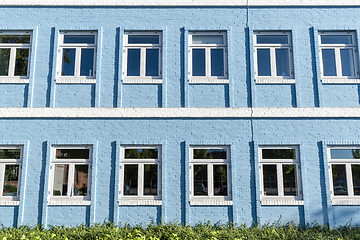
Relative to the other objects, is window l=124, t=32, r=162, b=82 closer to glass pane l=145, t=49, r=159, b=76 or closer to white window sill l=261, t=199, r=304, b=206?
glass pane l=145, t=49, r=159, b=76

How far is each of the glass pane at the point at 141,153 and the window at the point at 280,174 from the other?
120 inches

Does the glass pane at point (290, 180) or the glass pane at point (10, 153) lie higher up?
the glass pane at point (10, 153)

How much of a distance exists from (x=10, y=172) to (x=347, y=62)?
408 inches

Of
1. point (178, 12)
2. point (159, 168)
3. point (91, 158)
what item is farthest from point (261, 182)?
point (178, 12)

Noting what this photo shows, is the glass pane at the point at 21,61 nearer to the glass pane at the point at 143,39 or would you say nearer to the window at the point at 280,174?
the glass pane at the point at 143,39

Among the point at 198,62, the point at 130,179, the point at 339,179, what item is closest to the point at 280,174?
the point at 339,179

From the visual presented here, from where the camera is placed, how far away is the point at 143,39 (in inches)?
412

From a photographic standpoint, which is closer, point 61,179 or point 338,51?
point 61,179

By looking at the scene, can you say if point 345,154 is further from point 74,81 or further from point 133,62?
point 74,81

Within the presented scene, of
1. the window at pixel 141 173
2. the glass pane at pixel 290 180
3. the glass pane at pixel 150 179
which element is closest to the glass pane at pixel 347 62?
the glass pane at pixel 290 180

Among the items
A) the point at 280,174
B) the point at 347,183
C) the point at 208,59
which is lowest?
the point at 347,183

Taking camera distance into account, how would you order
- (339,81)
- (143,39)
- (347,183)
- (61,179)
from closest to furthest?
(347,183)
(61,179)
(339,81)
(143,39)

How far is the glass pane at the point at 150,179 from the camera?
31.5 ft
